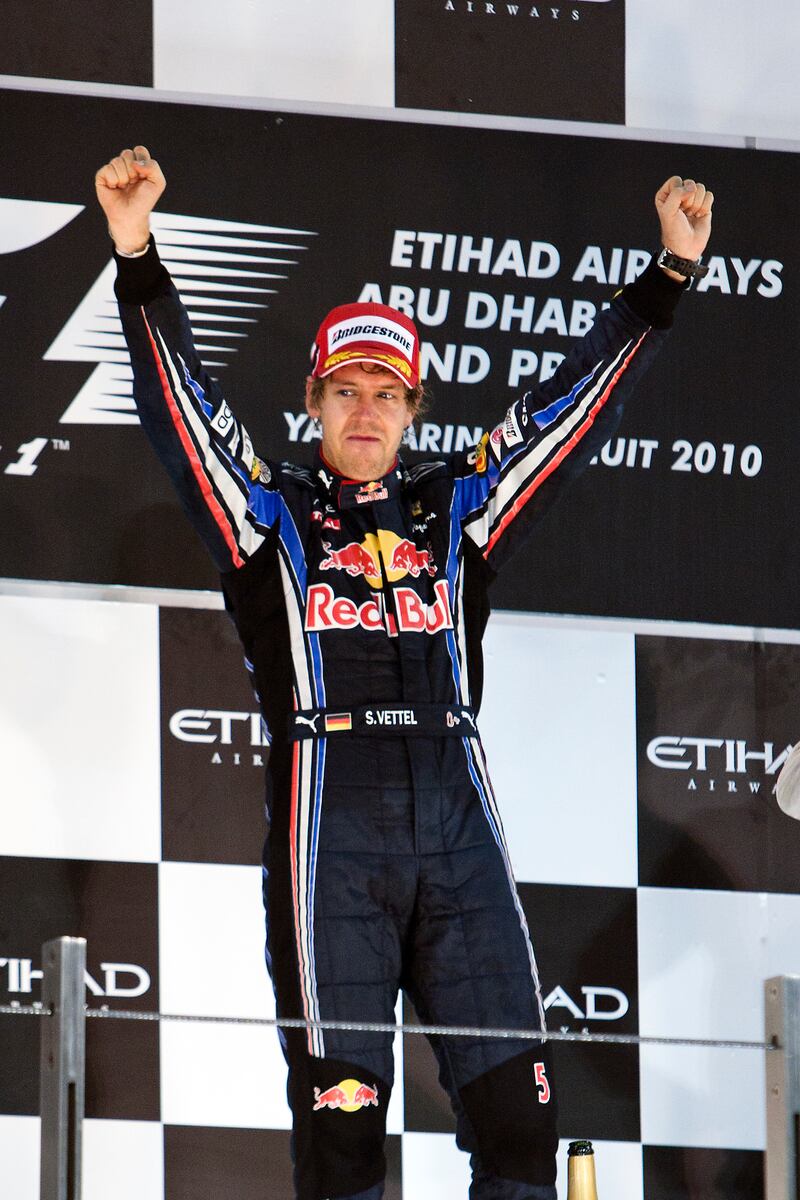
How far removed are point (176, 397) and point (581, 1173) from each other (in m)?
1.12

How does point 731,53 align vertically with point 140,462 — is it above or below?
above

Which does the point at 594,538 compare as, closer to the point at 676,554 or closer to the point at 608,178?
the point at 676,554

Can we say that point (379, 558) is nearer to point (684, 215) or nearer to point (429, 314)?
point (684, 215)

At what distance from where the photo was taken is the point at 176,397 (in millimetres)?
1994

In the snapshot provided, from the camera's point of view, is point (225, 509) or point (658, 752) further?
point (658, 752)

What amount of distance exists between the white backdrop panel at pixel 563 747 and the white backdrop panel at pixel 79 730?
491 millimetres

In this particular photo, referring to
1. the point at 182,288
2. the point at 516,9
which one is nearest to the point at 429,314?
the point at 182,288

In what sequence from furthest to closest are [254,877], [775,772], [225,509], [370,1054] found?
[775,772] → [254,877] → [225,509] → [370,1054]

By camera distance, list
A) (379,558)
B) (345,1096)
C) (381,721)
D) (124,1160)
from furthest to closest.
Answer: (124,1160)
(379,558)
(381,721)
(345,1096)

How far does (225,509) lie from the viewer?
6.68 ft

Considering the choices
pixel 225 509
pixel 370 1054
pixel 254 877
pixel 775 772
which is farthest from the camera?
pixel 775 772

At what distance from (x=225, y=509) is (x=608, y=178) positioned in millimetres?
1036

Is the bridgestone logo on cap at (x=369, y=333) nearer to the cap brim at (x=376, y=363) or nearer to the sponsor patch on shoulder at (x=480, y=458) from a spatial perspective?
the cap brim at (x=376, y=363)

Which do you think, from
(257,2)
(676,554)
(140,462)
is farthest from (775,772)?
(257,2)
